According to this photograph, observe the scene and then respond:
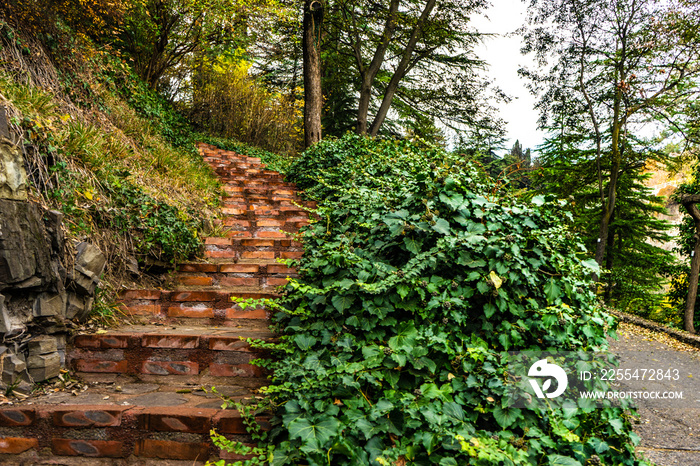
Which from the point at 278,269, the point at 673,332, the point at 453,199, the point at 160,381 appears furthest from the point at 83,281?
the point at 673,332

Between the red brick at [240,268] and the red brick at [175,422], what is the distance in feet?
5.59

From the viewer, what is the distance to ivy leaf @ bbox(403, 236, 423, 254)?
7.24 feet

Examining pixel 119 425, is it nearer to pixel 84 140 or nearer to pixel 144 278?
pixel 144 278

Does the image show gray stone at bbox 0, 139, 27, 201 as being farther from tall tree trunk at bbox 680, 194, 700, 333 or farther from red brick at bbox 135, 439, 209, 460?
tall tree trunk at bbox 680, 194, 700, 333

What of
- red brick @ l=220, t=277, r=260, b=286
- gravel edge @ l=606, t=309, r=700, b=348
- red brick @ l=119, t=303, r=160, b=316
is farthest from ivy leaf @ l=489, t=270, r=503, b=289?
gravel edge @ l=606, t=309, r=700, b=348

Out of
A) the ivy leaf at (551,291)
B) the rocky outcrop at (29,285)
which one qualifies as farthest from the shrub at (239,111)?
the ivy leaf at (551,291)

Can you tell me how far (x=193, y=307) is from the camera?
3.11 metres

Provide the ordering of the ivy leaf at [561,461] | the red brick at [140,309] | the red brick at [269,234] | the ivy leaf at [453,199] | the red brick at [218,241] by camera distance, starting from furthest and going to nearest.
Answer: the red brick at [269,234] < the red brick at [218,241] < the red brick at [140,309] < the ivy leaf at [453,199] < the ivy leaf at [561,461]

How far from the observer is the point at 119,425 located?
199cm

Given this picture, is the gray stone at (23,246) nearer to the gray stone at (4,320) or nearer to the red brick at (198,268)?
the gray stone at (4,320)

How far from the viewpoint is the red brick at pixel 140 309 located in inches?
119

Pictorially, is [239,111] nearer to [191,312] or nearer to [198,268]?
[198,268]

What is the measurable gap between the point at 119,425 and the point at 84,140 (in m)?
2.46

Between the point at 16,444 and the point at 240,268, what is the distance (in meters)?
1.89
